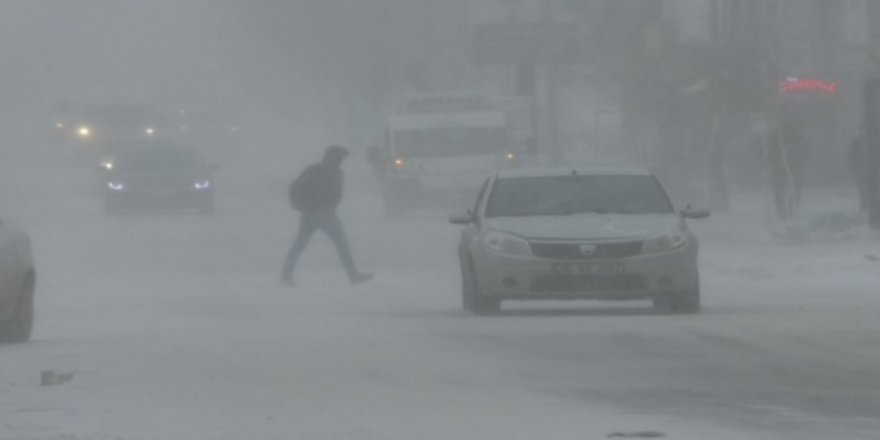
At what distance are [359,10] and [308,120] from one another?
21754 mm

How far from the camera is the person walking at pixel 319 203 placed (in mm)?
24828

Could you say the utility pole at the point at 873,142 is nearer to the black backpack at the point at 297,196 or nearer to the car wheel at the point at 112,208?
the black backpack at the point at 297,196

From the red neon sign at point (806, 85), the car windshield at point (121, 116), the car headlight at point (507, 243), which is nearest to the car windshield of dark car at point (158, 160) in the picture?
the red neon sign at point (806, 85)

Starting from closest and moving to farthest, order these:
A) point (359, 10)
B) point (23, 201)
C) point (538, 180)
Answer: point (538, 180)
point (23, 201)
point (359, 10)

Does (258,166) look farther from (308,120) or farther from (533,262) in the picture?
(533,262)

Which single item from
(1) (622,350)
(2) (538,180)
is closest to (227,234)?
(2) (538,180)

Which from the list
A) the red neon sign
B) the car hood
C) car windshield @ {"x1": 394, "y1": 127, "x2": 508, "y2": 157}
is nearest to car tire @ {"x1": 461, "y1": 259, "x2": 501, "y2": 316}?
the car hood

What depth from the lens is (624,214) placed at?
61.4ft

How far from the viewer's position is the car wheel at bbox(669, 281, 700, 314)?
18203 mm

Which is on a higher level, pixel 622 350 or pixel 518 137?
pixel 622 350

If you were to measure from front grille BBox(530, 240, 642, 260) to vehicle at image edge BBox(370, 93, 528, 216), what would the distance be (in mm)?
20643

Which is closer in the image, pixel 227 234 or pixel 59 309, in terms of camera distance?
pixel 59 309

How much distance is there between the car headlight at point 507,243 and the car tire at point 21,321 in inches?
147

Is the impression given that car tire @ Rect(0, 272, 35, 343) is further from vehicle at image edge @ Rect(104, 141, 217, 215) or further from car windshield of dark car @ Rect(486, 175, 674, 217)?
vehicle at image edge @ Rect(104, 141, 217, 215)
